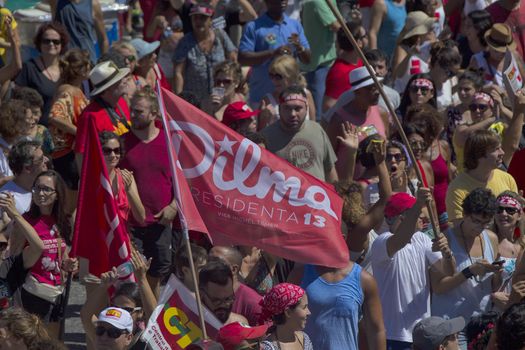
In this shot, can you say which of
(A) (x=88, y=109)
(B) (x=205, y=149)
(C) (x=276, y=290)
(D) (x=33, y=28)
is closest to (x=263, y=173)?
(B) (x=205, y=149)

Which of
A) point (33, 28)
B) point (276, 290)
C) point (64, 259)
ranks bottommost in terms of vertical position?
point (33, 28)

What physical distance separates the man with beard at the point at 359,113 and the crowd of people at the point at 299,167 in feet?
0.07

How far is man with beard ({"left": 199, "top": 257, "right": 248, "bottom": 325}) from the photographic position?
24.3 ft

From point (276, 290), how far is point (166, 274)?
2560 mm

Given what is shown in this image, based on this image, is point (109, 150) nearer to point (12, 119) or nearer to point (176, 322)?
point (12, 119)

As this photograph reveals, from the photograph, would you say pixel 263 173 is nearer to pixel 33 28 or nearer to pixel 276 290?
pixel 276 290

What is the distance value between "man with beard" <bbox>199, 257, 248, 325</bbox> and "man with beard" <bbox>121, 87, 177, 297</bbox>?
6.31ft

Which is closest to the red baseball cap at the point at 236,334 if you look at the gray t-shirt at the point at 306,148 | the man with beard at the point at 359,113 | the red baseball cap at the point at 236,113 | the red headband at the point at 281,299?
the red headband at the point at 281,299

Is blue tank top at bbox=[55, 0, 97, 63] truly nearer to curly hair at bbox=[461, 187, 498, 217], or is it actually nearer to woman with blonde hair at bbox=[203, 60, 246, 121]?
woman with blonde hair at bbox=[203, 60, 246, 121]

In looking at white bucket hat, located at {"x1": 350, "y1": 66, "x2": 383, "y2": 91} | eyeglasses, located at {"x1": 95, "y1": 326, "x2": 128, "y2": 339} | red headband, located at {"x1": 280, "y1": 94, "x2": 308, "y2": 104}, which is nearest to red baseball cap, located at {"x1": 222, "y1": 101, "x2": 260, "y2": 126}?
red headband, located at {"x1": 280, "y1": 94, "x2": 308, "y2": 104}

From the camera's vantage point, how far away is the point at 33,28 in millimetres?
14016

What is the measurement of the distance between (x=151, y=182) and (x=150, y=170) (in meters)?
0.08

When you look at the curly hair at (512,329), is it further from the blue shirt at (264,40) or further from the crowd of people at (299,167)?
the blue shirt at (264,40)

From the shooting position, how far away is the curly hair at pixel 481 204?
332 inches
